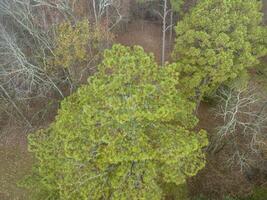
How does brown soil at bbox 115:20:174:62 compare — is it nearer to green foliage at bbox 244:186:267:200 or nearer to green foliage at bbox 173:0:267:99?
green foliage at bbox 173:0:267:99

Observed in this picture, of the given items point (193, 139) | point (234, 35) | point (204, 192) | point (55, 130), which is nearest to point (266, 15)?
point (234, 35)

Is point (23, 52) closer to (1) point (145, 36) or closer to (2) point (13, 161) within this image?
(2) point (13, 161)

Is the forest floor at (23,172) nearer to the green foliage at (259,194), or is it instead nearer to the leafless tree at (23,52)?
the green foliage at (259,194)

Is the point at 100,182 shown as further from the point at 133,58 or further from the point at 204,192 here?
the point at 204,192

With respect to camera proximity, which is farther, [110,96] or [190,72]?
[190,72]

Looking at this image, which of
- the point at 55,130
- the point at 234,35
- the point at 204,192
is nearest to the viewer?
the point at 55,130

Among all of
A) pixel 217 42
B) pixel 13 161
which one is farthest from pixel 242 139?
pixel 13 161

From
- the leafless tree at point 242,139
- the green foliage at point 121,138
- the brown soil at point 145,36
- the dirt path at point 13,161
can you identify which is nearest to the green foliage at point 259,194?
the leafless tree at point 242,139
